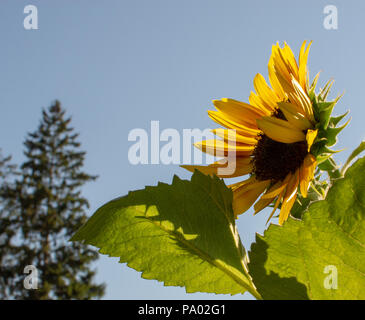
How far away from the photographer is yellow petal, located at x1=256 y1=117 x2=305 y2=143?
94 centimetres

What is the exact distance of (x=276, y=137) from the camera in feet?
3.26

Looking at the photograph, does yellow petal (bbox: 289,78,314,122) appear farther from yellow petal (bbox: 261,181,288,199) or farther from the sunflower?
yellow petal (bbox: 261,181,288,199)

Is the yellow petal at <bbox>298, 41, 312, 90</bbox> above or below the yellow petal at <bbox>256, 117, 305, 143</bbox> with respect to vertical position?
above

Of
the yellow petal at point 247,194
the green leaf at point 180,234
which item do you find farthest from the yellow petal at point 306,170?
the green leaf at point 180,234

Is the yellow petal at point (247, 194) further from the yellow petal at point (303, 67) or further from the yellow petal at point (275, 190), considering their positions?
the yellow petal at point (303, 67)

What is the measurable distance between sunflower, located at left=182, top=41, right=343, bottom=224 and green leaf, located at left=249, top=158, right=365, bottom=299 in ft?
1.46

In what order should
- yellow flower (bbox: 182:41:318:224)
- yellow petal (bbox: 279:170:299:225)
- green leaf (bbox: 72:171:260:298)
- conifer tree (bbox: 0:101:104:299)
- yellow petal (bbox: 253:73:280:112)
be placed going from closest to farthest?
green leaf (bbox: 72:171:260:298), yellow petal (bbox: 279:170:299:225), yellow flower (bbox: 182:41:318:224), yellow petal (bbox: 253:73:280:112), conifer tree (bbox: 0:101:104:299)

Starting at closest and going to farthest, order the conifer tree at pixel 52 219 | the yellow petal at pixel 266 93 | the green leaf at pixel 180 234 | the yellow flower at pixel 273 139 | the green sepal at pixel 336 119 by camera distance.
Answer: the green leaf at pixel 180 234
the yellow flower at pixel 273 139
the green sepal at pixel 336 119
the yellow petal at pixel 266 93
the conifer tree at pixel 52 219

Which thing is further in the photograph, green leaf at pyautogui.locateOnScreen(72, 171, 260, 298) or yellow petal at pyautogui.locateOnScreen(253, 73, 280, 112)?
yellow petal at pyautogui.locateOnScreen(253, 73, 280, 112)

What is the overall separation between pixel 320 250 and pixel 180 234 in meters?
0.16

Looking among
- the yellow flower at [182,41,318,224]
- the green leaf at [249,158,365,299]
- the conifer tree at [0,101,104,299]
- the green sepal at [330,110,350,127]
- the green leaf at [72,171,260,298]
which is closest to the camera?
the green leaf at [249,158,365,299]

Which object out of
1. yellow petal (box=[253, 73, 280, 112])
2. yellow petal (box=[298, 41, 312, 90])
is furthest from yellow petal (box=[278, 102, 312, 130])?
yellow petal (box=[253, 73, 280, 112])

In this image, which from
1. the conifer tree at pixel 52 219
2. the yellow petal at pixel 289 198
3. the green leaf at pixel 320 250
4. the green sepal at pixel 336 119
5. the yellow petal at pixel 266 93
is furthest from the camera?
the conifer tree at pixel 52 219

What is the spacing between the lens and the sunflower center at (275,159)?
113cm
